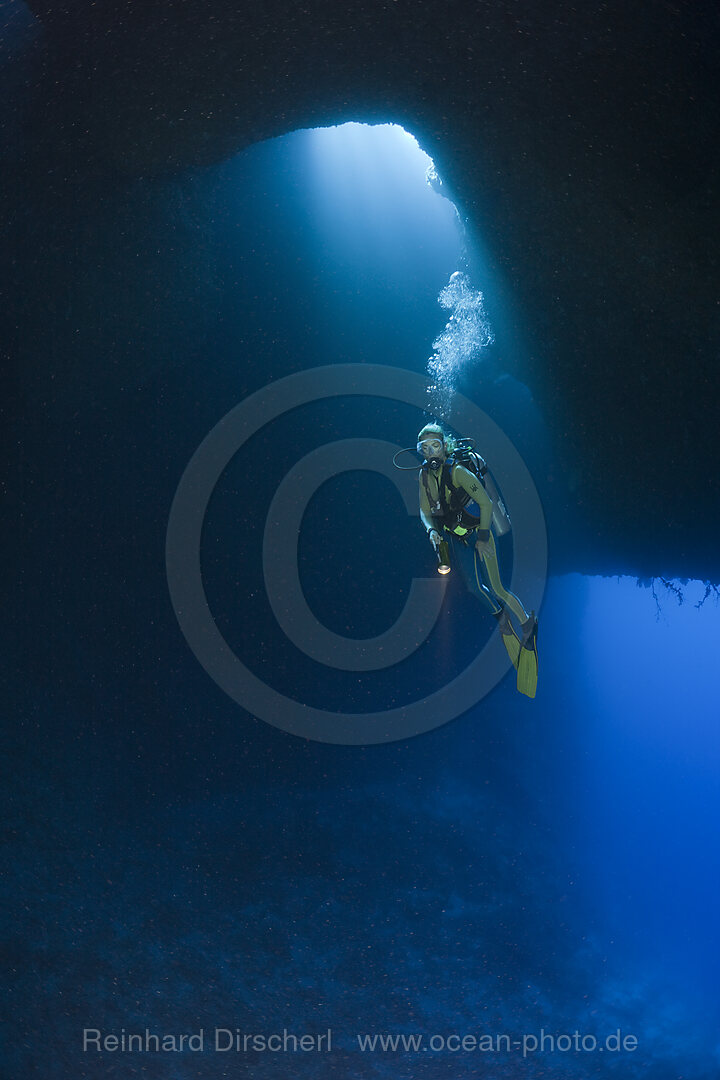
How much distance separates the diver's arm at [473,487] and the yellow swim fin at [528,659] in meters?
0.85

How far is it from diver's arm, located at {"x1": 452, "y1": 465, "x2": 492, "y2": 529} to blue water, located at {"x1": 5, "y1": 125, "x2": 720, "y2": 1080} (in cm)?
161

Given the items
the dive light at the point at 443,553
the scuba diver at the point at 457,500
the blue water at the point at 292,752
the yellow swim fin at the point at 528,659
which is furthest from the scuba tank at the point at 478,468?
the blue water at the point at 292,752

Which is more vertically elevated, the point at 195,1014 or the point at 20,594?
the point at 20,594

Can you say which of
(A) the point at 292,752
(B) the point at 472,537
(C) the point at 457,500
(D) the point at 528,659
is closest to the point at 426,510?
(C) the point at 457,500

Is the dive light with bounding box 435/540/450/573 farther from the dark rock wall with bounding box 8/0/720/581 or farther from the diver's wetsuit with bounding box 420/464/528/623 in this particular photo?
the dark rock wall with bounding box 8/0/720/581

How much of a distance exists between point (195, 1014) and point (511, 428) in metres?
4.30

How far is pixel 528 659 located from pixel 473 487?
3.84 ft

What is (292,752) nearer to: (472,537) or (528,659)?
(528,659)

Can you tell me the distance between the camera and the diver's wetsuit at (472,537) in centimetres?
330

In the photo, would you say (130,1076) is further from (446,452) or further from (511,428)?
(511,428)

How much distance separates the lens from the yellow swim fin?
3.92m

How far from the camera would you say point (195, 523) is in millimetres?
4695

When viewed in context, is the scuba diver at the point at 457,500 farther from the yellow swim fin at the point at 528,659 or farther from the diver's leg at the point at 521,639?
the yellow swim fin at the point at 528,659

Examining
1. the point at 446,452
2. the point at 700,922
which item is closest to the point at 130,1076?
the point at 446,452
